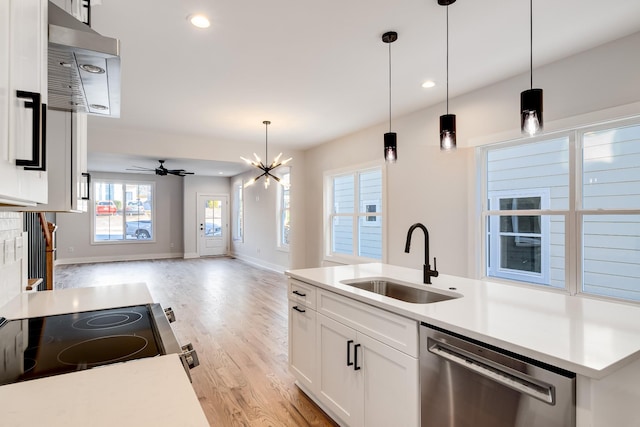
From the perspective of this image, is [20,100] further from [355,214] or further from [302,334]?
[355,214]

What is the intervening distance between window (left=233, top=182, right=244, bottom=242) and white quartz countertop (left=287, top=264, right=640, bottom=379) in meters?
8.62

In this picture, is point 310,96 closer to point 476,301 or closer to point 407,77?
point 407,77

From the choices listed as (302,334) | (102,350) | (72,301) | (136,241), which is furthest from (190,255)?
(102,350)

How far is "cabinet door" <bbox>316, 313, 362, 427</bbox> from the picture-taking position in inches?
76.5

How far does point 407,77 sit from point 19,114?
3315 mm

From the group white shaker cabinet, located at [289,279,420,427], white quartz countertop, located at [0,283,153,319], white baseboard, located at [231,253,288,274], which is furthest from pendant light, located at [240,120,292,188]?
white quartz countertop, located at [0,283,153,319]

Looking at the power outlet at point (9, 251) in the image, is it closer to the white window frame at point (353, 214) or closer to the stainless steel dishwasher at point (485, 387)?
the stainless steel dishwasher at point (485, 387)

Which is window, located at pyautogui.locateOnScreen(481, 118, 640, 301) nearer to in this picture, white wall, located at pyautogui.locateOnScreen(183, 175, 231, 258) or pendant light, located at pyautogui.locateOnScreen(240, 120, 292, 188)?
pendant light, located at pyautogui.locateOnScreen(240, 120, 292, 188)

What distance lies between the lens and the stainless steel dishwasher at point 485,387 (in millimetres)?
1112

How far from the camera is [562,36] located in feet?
8.69

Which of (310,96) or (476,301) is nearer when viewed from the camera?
(476,301)

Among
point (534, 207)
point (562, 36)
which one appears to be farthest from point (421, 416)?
point (562, 36)

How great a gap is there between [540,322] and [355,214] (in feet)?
14.4

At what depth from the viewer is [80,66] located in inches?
41.0
